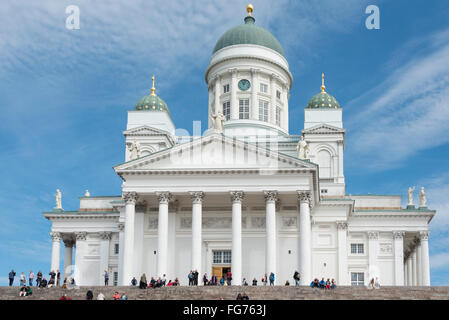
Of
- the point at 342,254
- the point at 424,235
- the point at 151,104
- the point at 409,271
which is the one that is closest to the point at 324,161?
the point at 342,254

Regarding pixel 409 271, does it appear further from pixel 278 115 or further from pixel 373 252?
pixel 278 115

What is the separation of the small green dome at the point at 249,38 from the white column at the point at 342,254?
19362mm

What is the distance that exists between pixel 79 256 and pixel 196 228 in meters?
16.0

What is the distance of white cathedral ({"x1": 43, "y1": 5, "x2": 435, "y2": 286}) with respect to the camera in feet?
153

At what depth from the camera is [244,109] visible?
2451 inches

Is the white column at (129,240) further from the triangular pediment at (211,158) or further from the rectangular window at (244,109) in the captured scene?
the rectangular window at (244,109)

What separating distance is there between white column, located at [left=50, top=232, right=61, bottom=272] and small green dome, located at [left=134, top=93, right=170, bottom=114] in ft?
43.3

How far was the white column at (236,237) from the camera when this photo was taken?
4503cm

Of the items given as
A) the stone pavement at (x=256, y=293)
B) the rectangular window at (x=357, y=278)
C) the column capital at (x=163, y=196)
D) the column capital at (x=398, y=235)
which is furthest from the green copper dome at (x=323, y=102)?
the stone pavement at (x=256, y=293)

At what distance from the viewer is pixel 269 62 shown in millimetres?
63531

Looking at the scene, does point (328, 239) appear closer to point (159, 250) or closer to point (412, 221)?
point (412, 221)
